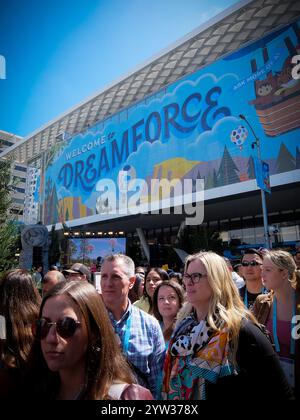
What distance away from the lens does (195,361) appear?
6.08 feet

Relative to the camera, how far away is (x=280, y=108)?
22.4 meters

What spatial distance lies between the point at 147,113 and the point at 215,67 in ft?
29.2

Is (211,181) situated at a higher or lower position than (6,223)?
higher

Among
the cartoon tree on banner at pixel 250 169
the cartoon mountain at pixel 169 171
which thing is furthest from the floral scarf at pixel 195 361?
the cartoon mountain at pixel 169 171

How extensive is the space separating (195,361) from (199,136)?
2782cm

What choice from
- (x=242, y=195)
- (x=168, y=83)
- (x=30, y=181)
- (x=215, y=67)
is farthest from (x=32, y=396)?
(x=30, y=181)

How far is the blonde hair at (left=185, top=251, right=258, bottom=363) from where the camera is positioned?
6.04 feet

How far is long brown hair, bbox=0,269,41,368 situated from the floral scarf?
0.99 metres

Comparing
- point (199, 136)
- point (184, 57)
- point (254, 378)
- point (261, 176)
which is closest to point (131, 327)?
point (254, 378)

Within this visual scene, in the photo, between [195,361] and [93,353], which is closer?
[93,353]

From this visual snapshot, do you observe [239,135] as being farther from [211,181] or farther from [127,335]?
[127,335]

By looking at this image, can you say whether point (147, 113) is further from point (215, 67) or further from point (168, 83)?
point (215, 67)

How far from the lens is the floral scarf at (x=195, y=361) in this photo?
5.76 ft

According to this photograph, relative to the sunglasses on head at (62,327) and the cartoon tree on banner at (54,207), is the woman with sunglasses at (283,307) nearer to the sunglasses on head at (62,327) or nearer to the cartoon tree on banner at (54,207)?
the sunglasses on head at (62,327)
